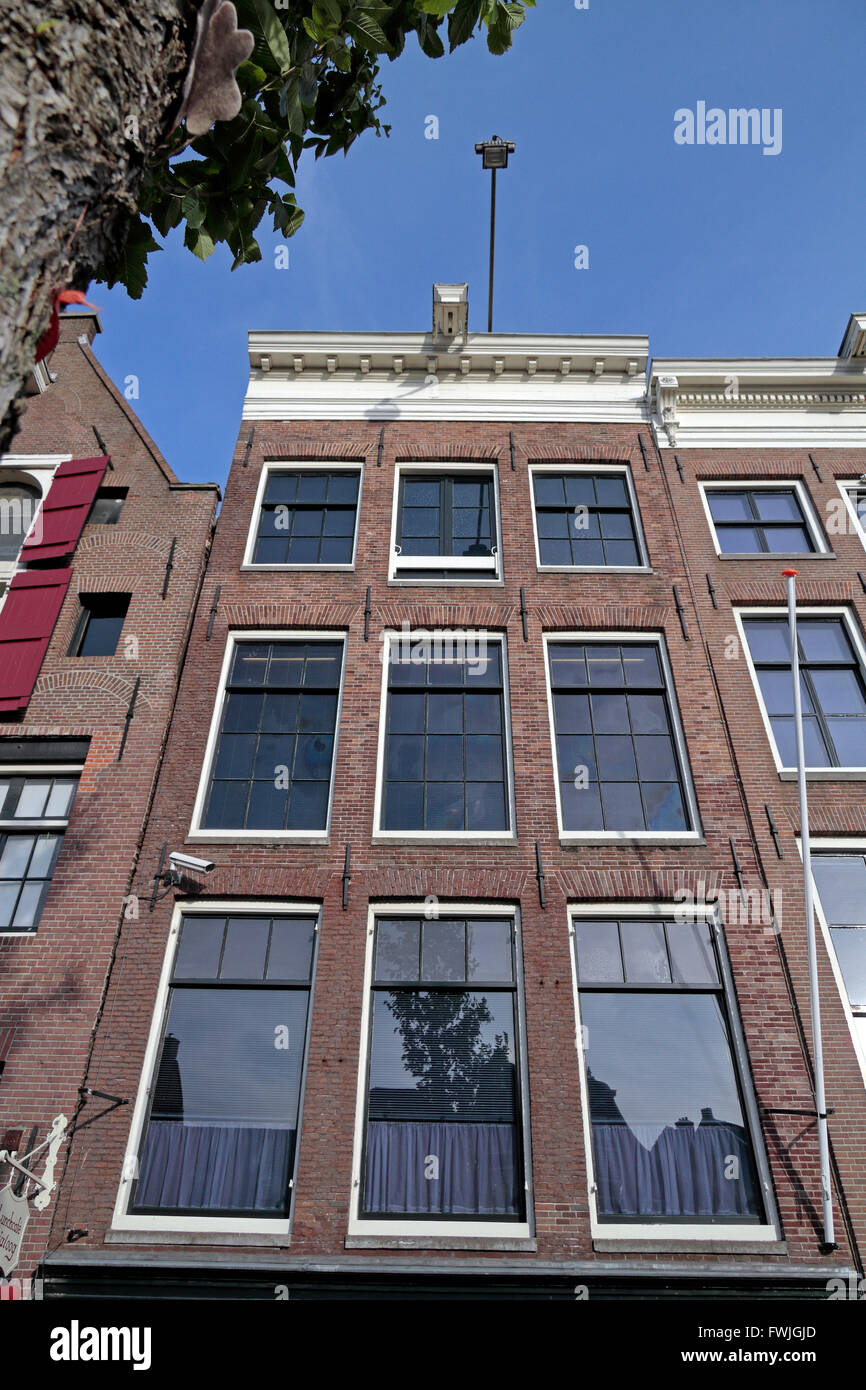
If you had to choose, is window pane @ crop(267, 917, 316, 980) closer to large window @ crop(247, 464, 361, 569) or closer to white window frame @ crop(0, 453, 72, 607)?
large window @ crop(247, 464, 361, 569)

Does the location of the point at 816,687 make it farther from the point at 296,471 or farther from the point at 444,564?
the point at 296,471

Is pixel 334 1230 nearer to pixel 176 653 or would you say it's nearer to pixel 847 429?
pixel 176 653

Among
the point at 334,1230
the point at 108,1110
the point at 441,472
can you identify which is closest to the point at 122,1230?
the point at 108,1110

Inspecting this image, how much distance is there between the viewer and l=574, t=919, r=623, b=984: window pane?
9656 millimetres

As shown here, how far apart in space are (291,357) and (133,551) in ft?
16.4

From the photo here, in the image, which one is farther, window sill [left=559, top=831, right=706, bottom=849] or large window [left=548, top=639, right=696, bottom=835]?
large window [left=548, top=639, right=696, bottom=835]

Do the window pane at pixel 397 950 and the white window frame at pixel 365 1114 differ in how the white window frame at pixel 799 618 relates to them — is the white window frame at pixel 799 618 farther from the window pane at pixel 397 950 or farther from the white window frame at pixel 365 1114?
the window pane at pixel 397 950

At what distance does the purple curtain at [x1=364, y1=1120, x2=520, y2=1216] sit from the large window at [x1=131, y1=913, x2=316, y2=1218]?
2.89ft

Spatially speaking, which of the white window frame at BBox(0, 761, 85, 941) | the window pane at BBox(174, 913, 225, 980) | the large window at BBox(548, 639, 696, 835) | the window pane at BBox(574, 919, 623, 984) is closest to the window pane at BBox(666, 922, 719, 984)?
the window pane at BBox(574, 919, 623, 984)

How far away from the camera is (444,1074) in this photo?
9117mm

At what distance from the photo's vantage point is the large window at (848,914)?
9.68 m

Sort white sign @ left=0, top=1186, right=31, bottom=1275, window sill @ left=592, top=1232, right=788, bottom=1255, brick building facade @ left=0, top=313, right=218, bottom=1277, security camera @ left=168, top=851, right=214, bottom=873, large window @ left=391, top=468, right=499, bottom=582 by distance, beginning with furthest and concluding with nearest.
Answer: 1. large window @ left=391, top=468, right=499, bottom=582
2. security camera @ left=168, top=851, right=214, bottom=873
3. brick building facade @ left=0, top=313, right=218, bottom=1277
4. window sill @ left=592, top=1232, right=788, bottom=1255
5. white sign @ left=0, top=1186, right=31, bottom=1275

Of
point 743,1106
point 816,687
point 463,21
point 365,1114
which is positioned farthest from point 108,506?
point 743,1106

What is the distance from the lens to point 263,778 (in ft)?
36.7
